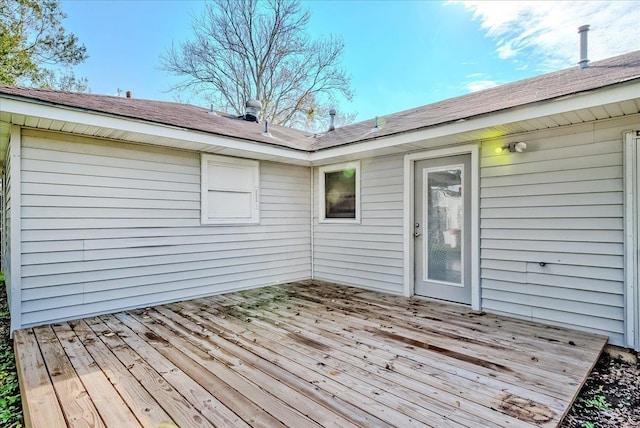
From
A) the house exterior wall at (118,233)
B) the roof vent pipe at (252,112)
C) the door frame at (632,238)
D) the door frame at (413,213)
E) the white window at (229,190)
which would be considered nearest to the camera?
the door frame at (632,238)

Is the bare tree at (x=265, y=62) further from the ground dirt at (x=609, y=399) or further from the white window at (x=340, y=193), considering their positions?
the ground dirt at (x=609, y=399)

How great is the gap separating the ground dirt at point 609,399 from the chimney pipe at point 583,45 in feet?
12.0

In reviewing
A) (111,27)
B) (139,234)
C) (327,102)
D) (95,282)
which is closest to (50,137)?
(139,234)

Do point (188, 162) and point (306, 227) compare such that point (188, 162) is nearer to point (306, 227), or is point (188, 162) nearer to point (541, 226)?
point (306, 227)

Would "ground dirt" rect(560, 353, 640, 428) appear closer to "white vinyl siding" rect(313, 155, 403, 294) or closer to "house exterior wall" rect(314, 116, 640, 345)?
"house exterior wall" rect(314, 116, 640, 345)

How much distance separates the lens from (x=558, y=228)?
11.4 feet

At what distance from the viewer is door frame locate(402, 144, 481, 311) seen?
13.2 ft

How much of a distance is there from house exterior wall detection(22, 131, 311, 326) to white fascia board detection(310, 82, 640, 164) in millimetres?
2125

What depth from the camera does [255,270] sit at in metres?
5.42

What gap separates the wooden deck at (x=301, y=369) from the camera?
6.31 feet

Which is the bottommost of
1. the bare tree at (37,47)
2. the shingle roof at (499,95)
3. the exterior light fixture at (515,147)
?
the exterior light fixture at (515,147)

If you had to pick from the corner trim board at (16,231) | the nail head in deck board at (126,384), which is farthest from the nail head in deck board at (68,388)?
the corner trim board at (16,231)

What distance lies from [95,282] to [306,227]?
3.34 metres

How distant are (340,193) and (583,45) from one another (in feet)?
12.8
